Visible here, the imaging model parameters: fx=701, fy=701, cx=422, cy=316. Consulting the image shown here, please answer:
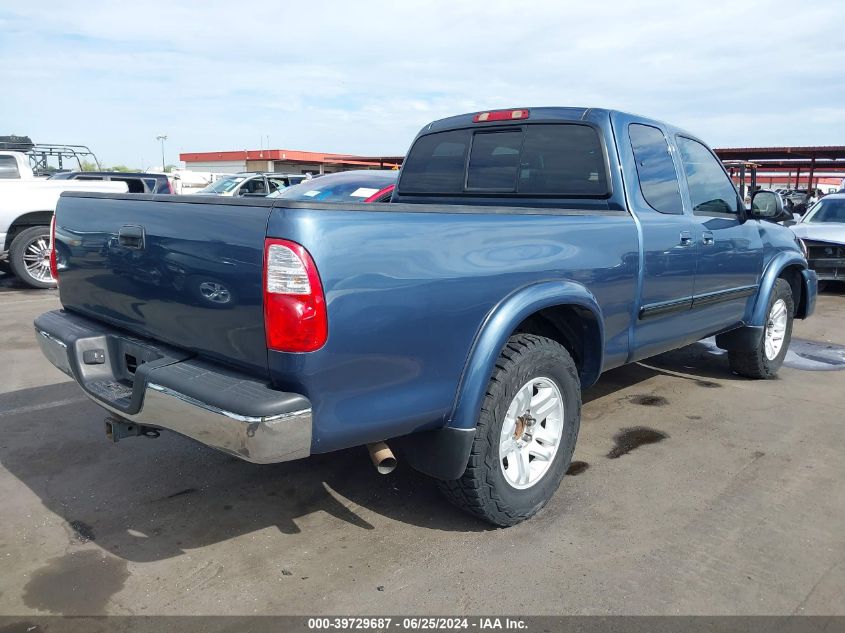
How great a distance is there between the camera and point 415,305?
101 inches

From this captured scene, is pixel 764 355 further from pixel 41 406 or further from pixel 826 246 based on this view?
pixel 826 246

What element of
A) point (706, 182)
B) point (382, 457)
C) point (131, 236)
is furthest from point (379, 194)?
point (382, 457)

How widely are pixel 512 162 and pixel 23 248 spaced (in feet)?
28.1

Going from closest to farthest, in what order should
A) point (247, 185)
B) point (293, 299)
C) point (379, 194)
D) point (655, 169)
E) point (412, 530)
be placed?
point (293, 299)
point (412, 530)
point (655, 169)
point (379, 194)
point (247, 185)

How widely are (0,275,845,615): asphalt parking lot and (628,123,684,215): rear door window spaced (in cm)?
145

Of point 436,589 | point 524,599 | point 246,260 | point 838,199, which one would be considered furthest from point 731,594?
point 838,199

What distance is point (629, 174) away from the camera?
12.9 ft

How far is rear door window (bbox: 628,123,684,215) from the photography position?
4055 millimetres

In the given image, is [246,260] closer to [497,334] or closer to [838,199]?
[497,334]

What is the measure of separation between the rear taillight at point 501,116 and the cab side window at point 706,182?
1.09m

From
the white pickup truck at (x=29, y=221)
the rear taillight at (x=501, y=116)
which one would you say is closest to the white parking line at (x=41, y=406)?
the rear taillight at (x=501, y=116)

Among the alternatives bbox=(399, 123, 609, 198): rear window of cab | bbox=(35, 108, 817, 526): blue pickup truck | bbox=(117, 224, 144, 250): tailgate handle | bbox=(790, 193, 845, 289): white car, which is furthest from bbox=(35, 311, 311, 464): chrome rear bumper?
bbox=(790, 193, 845, 289): white car

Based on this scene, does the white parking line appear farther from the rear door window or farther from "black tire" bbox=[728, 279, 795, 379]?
"black tire" bbox=[728, 279, 795, 379]

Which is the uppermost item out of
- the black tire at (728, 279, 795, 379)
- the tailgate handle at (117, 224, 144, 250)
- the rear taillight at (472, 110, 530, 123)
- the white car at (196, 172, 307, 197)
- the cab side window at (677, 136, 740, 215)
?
the rear taillight at (472, 110, 530, 123)
